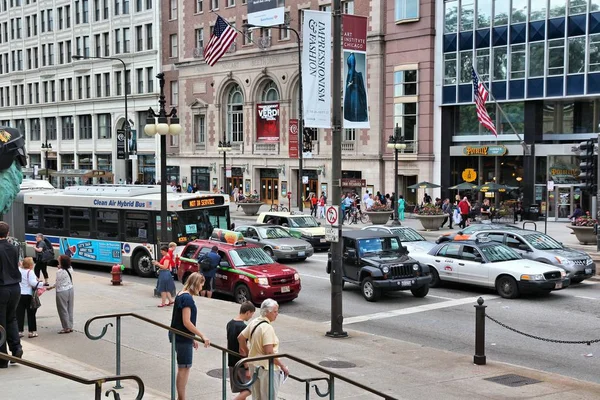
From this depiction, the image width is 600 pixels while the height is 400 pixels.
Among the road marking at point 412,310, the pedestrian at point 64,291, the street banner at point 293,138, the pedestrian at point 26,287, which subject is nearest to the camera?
the pedestrian at point 26,287

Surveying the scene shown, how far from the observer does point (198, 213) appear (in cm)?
2539

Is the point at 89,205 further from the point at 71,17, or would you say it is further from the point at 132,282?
the point at 71,17

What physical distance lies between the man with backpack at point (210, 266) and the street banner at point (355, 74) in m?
5.23

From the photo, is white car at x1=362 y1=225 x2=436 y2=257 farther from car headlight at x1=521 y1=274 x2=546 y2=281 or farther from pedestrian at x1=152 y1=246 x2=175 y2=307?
pedestrian at x1=152 y1=246 x2=175 y2=307

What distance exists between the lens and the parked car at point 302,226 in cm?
3155

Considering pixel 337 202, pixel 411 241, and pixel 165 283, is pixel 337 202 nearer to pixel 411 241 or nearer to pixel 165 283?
pixel 165 283

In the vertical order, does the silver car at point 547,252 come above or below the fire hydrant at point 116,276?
above

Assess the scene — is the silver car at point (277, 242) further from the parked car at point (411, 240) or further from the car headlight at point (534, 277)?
the car headlight at point (534, 277)

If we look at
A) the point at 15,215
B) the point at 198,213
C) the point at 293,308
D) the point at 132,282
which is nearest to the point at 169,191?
the point at 198,213

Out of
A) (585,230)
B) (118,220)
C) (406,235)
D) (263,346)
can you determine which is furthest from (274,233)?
(263,346)

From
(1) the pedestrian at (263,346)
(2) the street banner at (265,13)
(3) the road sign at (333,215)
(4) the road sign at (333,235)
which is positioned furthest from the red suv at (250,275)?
(2) the street banner at (265,13)

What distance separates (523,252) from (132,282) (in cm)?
1207

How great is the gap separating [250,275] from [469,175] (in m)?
31.7

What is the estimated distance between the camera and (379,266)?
20062mm
